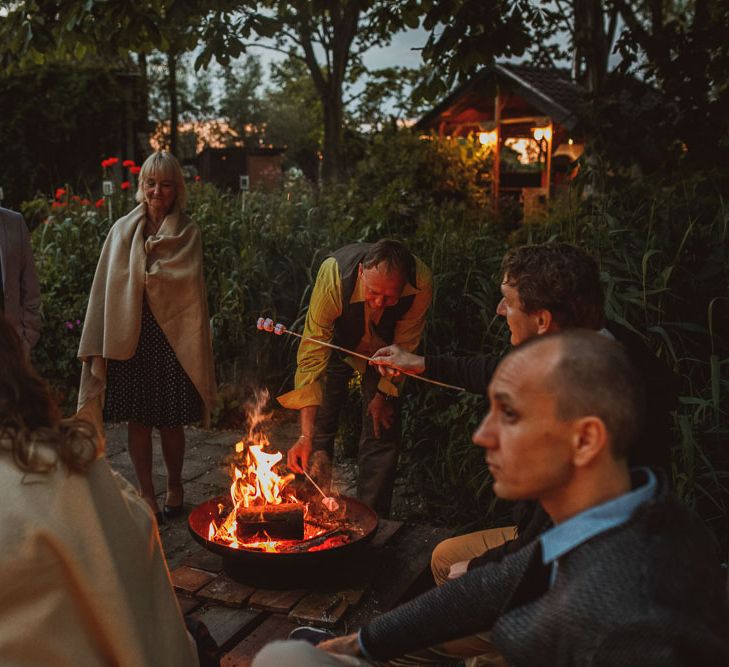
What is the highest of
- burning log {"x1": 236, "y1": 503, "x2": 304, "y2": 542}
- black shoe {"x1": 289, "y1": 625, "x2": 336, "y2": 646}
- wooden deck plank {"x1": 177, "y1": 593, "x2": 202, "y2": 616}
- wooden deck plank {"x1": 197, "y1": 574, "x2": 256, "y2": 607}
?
black shoe {"x1": 289, "y1": 625, "x2": 336, "y2": 646}

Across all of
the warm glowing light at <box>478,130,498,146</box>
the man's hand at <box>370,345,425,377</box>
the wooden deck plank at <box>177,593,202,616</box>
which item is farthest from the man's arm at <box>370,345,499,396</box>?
the warm glowing light at <box>478,130,498,146</box>

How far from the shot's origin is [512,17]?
5.48 meters

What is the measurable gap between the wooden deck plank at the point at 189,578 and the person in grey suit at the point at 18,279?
5.41 feet

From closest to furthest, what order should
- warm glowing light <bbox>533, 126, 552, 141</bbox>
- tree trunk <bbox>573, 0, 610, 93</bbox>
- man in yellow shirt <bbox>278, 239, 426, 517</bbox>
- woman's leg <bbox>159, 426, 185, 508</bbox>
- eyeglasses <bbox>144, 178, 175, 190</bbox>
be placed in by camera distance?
man in yellow shirt <bbox>278, 239, 426, 517</bbox> → eyeglasses <bbox>144, 178, 175, 190</bbox> → woman's leg <bbox>159, 426, 185, 508</bbox> → tree trunk <bbox>573, 0, 610, 93</bbox> → warm glowing light <bbox>533, 126, 552, 141</bbox>

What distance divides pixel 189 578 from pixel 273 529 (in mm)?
395

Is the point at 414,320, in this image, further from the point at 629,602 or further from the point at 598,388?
the point at 629,602

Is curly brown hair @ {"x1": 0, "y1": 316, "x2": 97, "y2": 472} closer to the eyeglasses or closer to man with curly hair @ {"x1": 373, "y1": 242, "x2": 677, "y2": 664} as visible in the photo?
man with curly hair @ {"x1": 373, "y1": 242, "x2": 677, "y2": 664}

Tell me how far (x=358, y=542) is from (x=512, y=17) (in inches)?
156

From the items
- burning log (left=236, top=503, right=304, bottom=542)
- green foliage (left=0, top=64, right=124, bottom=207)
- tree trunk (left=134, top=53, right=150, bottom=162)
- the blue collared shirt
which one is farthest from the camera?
tree trunk (left=134, top=53, right=150, bottom=162)

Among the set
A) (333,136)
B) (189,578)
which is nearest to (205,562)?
(189,578)

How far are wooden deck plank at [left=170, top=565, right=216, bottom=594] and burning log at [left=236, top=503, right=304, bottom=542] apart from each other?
0.21 metres

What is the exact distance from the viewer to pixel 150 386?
4.33m

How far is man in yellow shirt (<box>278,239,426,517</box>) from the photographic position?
3654 millimetres

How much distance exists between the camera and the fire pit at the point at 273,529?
3.07 meters
